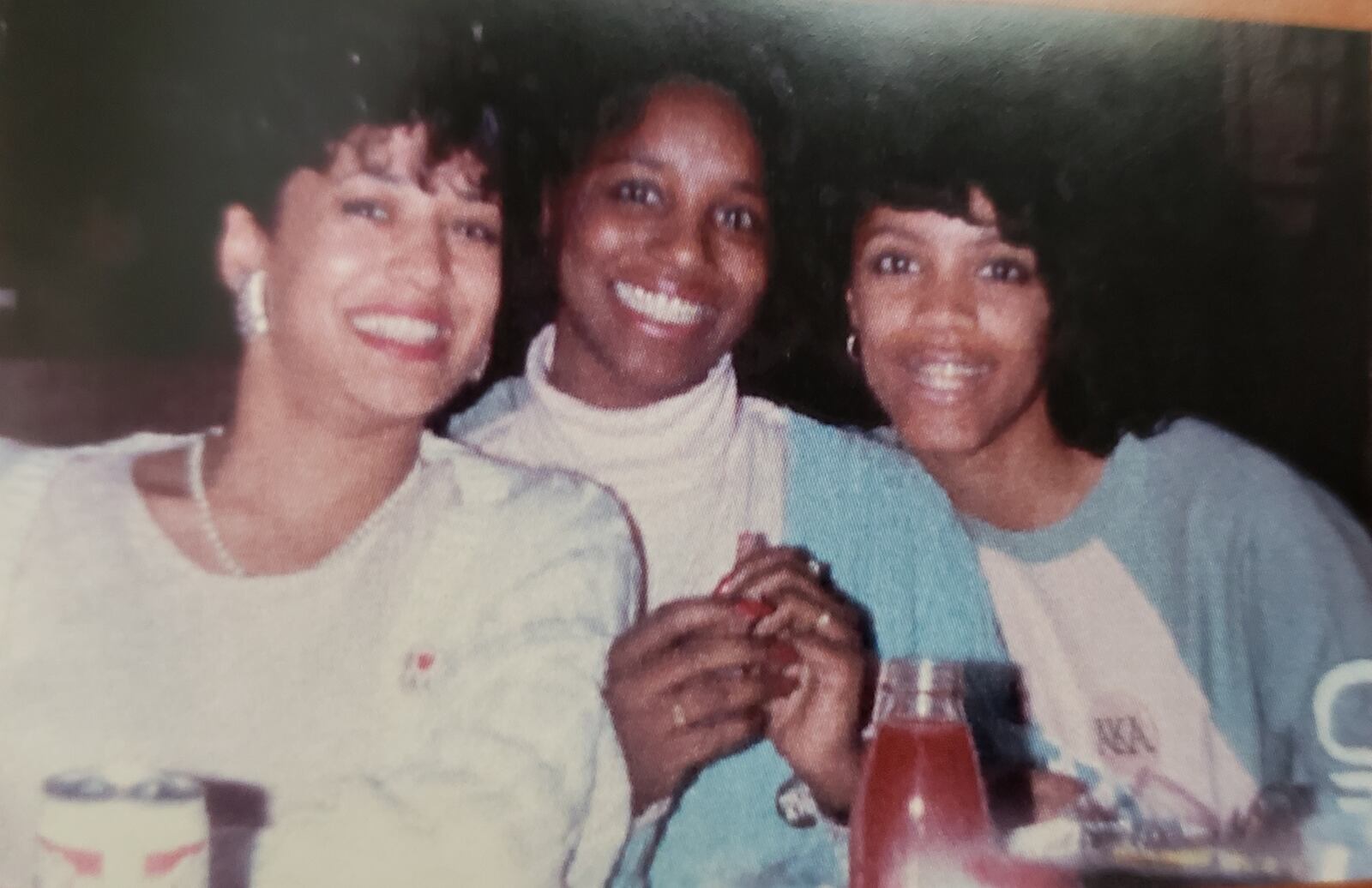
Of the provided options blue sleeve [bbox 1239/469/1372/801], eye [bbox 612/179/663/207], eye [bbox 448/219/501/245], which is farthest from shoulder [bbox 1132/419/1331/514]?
eye [bbox 448/219/501/245]

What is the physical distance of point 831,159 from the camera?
1.14 metres

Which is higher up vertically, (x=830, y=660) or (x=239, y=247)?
(x=239, y=247)

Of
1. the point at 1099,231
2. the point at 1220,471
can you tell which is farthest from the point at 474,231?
the point at 1220,471

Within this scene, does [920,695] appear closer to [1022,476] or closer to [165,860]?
[1022,476]

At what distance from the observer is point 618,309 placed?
110 centimetres

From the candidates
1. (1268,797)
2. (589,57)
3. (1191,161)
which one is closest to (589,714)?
(589,57)

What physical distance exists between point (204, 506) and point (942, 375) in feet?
2.16

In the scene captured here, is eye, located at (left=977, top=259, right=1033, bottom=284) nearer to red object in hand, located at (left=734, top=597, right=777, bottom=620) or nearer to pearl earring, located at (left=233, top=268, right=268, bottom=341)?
red object in hand, located at (left=734, top=597, right=777, bottom=620)

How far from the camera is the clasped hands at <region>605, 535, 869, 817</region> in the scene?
107 cm

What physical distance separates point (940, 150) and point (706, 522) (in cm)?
41

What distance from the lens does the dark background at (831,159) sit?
1022 millimetres

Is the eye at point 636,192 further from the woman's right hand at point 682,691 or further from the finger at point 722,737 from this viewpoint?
the finger at point 722,737

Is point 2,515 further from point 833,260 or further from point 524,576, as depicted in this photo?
point 833,260

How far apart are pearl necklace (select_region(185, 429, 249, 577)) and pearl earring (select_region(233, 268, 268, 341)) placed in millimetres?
87
